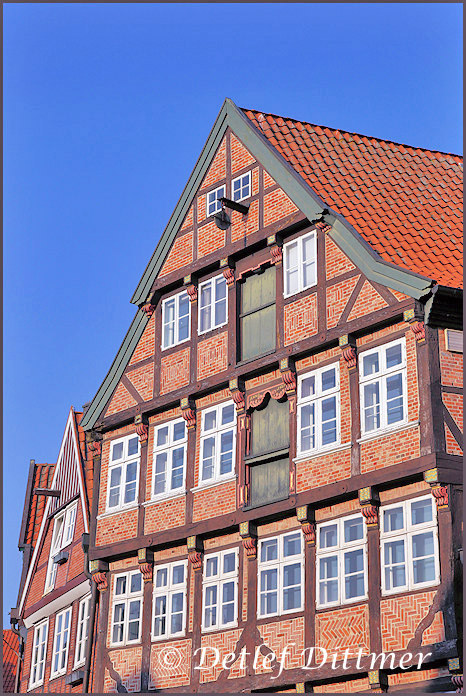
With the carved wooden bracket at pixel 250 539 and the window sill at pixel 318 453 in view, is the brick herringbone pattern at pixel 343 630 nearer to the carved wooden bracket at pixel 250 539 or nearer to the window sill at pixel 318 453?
the carved wooden bracket at pixel 250 539

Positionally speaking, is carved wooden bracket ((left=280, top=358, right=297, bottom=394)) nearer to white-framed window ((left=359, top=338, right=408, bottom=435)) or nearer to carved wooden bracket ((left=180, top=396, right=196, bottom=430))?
white-framed window ((left=359, top=338, right=408, bottom=435))

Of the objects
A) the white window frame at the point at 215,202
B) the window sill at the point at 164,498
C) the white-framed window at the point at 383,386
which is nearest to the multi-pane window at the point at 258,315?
the white window frame at the point at 215,202

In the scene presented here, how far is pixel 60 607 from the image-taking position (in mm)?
27906

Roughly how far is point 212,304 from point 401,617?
8033 millimetres

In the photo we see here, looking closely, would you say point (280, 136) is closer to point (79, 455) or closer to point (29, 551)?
point (79, 455)

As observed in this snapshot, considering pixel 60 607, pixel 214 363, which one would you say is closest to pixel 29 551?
pixel 60 607

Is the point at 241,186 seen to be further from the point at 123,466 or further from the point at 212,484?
the point at 123,466

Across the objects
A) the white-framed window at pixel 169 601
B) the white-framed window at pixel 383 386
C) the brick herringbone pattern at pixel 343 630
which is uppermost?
the white-framed window at pixel 383 386

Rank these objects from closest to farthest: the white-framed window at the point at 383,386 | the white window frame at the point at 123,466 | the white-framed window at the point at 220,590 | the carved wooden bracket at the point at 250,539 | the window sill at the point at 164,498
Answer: the white-framed window at the point at 383,386 → the carved wooden bracket at the point at 250,539 → the white-framed window at the point at 220,590 → the window sill at the point at 164,498 → the white window frame at the point at 123,466

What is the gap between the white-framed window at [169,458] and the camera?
23.1 meters

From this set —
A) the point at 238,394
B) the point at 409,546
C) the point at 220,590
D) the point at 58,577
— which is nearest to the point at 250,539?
the point at 220,590

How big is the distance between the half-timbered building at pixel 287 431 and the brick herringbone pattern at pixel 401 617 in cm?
3

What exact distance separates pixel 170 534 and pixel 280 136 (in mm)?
8072
